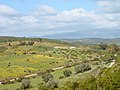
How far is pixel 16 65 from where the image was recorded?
16250 cm

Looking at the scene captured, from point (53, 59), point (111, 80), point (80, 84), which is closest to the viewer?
point (111, 80)

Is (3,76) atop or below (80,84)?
below

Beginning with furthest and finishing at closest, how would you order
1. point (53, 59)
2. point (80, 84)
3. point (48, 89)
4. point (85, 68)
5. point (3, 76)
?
1. point (53, 59)
2. point (3, 76)
3. point (85, 68)
4. point (48, 89)
5. point (80, 84)

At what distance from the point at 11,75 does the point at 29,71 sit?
1496cm

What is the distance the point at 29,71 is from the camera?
498ft

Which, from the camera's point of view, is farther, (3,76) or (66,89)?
(3,76)

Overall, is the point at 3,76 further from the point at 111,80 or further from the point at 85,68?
the point at 111,80

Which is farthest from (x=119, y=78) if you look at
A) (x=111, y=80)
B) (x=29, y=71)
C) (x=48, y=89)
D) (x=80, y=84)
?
(x=29, y=71)

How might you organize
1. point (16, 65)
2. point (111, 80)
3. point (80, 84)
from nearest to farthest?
Result: point (111, 80), point (80, 84), point (16, 65)

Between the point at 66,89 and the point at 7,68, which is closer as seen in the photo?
the point at 66,89

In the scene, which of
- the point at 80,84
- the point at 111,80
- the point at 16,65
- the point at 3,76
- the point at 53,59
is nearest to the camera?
the point at 111,80

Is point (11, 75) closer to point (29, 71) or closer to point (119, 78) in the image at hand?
point (29, 71)

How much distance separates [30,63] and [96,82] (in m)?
111

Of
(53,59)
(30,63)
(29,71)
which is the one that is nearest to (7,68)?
(29,71)
